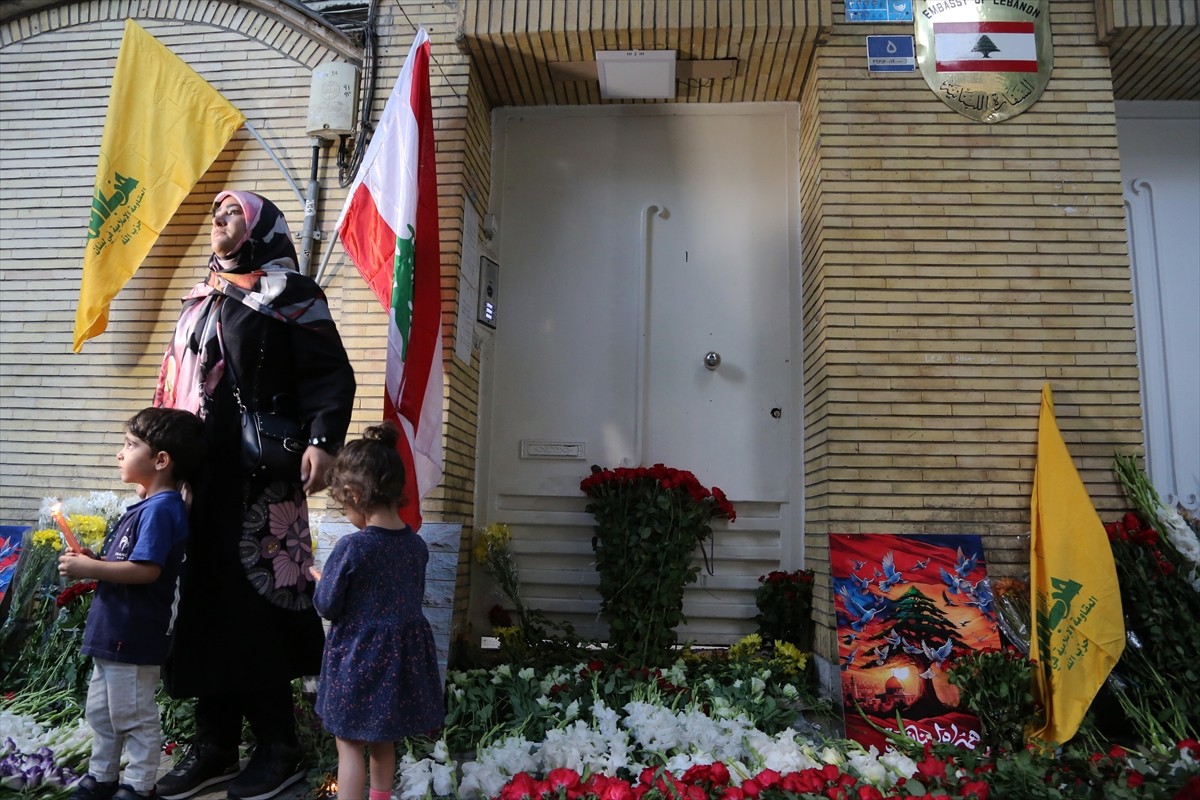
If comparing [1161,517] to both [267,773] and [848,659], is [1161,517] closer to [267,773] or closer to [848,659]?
[848,659]

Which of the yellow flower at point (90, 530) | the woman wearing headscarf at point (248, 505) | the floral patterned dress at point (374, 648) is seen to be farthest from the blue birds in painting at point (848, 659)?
Result: the yellow flower at point (90, 530)

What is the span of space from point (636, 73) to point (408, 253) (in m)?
1.68

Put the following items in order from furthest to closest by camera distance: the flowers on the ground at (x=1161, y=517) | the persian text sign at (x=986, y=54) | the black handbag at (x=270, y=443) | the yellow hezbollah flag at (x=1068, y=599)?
the persian text sign at (x=986, y=54), the flowers on the ground at (x=1161, y=517), the yellow hezbollah flag at (x=1068, y=599), the black handbag at (x=270, y=443)

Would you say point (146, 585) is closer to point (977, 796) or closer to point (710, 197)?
point (977, 796)

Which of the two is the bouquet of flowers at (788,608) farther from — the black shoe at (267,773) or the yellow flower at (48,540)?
the yellow flower at (48,540)

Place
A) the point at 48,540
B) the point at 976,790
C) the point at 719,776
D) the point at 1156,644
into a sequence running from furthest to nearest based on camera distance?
the point at 48,540
the point at 1156,644
the point at 719,776
the point at 976,790

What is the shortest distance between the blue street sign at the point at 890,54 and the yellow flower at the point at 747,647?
276cm

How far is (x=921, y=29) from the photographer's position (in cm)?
396

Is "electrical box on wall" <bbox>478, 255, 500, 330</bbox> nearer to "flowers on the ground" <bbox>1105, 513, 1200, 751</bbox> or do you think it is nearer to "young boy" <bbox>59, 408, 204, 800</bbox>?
"young boy" <bbox>59, 408, 204, 800</bbox>

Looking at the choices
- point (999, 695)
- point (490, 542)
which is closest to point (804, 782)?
point (999, 695)

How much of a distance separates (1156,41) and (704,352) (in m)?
2.62

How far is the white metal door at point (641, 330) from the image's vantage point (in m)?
4.23

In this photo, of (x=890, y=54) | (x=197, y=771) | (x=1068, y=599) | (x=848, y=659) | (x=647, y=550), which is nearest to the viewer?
(x=197, y=771)

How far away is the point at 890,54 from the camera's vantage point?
13.0ft
